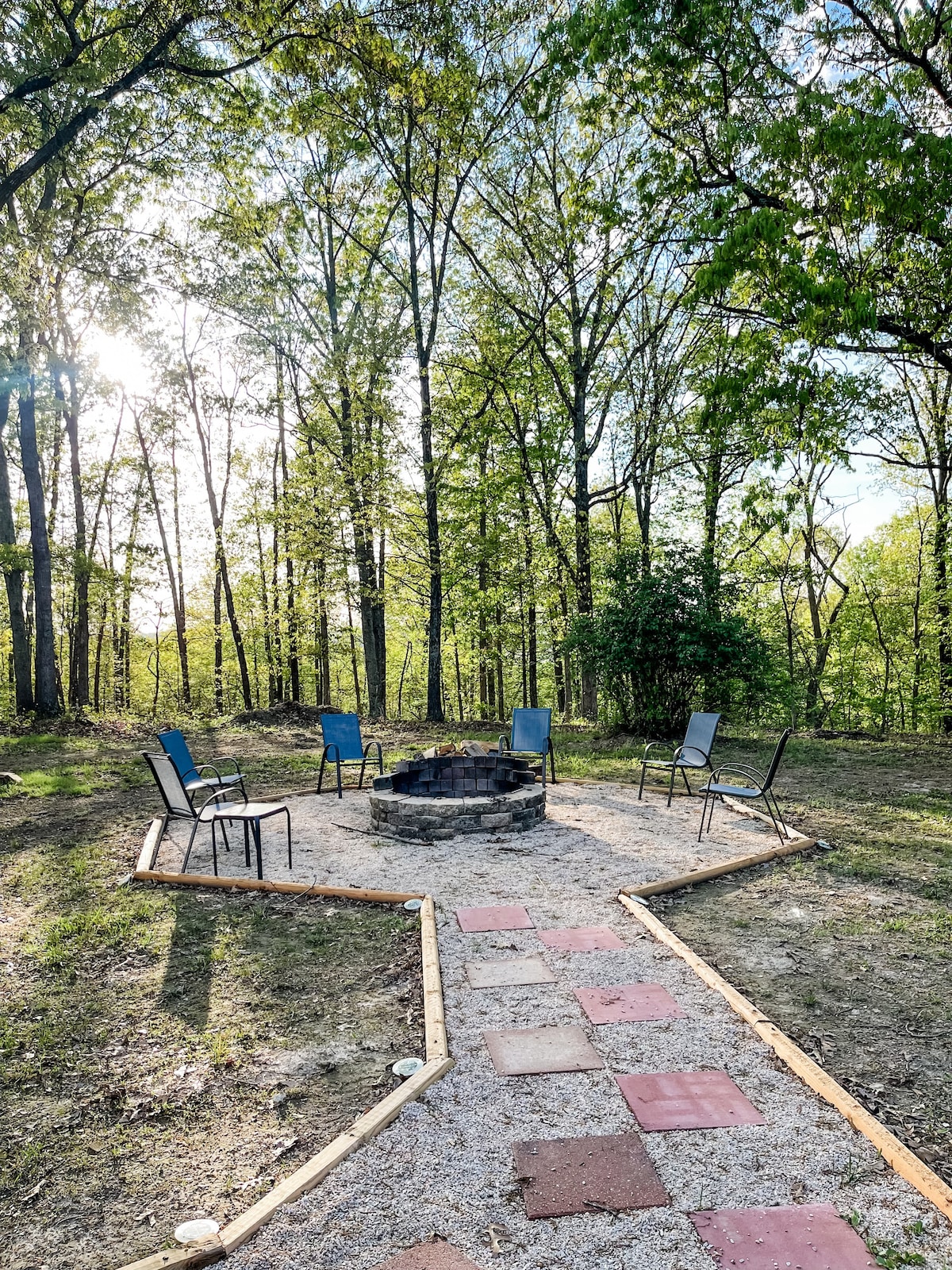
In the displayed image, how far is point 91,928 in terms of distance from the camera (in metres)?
4.26

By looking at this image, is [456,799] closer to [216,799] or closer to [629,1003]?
[216,799]

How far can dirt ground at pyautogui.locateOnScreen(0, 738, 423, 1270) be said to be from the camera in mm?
2141

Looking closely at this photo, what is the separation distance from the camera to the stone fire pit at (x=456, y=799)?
617cm

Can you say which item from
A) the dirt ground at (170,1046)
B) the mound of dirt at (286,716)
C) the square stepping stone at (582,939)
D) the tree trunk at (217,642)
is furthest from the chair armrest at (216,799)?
the tree trunk at (217,642)

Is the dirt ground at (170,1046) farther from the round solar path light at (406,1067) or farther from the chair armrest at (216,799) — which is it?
the chair armrest at (216,799)

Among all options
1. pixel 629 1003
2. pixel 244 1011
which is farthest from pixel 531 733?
pixel 244 1011

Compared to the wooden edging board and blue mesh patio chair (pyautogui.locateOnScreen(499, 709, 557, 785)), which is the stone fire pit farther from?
the wooden edging board

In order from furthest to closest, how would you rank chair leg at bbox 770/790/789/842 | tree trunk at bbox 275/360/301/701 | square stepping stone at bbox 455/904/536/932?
tree trunk at bbox 275/360/301/701, chair leg at bbox 770/790/789/842, square stepping stone at bbox 455/904/536/932

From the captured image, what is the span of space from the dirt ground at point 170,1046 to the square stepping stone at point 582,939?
708 millimetres

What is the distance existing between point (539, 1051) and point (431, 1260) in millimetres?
1074

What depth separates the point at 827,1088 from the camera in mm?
2498

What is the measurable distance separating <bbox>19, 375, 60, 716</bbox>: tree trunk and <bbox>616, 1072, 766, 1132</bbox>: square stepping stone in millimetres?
12987

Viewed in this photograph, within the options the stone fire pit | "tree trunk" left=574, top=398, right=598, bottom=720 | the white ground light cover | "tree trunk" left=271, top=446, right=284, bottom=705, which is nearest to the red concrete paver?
the white ground light cover

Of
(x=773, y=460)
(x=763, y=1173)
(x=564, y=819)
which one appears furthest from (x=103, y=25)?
(x=763, y=1173)
